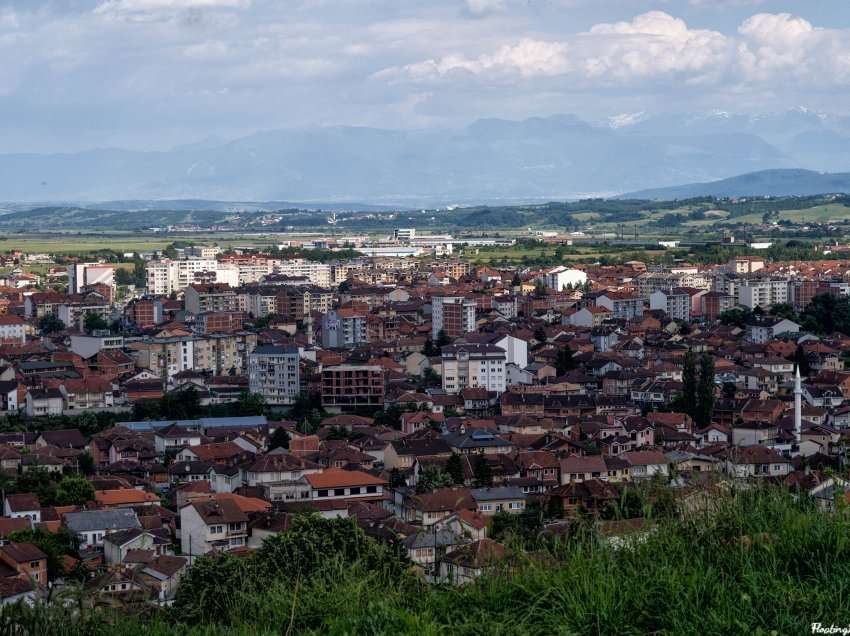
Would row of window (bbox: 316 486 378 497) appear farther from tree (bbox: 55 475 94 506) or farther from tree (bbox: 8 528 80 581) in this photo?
tree (bbox: 8 528 80 581)

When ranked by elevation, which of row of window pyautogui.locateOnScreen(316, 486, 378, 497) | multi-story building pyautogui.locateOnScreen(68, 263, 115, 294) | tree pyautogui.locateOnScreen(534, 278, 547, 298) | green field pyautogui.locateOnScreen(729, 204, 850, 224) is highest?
green field pyautogui.locateOnScreen(729, 204, 850, 224)

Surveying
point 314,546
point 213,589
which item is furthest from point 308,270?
point 213,589

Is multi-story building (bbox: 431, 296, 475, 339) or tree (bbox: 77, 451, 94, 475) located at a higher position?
multi-story building (bbox: 431, 296, 475, 339)

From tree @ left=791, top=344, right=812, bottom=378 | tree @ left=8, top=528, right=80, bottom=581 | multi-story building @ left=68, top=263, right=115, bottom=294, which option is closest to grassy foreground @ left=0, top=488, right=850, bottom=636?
tree @ left=8, top=528, right=80, bottom=581

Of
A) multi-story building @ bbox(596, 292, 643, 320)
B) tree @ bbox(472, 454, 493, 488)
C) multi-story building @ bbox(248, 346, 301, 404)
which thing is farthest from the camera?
multi-story building @ bbox(596, 292, 643, 320)

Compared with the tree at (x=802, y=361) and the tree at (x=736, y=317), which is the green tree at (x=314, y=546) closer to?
the tree at (x=802, y=361)

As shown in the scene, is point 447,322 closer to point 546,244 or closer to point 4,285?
point 4,285

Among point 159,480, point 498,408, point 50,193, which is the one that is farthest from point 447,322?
point 50,193
